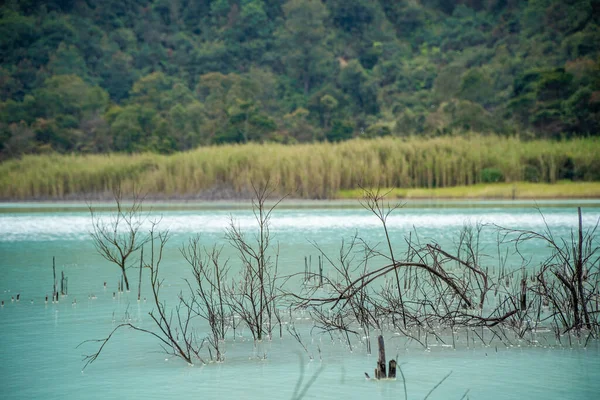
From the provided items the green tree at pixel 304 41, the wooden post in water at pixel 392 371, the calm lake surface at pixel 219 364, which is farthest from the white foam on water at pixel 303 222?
the green tree at pixel 304 41

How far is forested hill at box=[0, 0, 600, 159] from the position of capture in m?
37.4

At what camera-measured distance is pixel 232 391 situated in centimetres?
513

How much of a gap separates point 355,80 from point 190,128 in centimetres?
1169

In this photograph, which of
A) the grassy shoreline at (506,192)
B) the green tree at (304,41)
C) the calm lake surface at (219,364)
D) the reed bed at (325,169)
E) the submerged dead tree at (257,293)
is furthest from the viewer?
the green tree at (304,41)

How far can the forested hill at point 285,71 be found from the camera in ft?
123

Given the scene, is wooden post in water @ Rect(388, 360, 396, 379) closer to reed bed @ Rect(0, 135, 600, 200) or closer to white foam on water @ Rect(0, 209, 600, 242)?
white foam on water @ Rect(0, 209, 600, 242)

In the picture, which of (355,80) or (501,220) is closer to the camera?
(501,220)

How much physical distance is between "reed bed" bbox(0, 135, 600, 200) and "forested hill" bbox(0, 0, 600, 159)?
6.59 m

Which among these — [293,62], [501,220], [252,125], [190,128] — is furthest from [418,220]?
[293,62]

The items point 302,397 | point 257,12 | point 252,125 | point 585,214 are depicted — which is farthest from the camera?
point 257,12

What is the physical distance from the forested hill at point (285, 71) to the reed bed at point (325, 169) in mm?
6587

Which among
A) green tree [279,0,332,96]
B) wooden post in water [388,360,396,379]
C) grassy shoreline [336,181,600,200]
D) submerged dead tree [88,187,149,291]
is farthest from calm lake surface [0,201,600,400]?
green tree [279,0,332,96]

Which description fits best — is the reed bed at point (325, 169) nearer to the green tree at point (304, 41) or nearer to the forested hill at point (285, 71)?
the forested hill at point (285, 71)

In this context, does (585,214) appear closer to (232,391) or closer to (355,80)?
(232,391)
